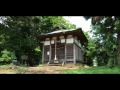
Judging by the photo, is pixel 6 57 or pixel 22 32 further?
pixel 22 32

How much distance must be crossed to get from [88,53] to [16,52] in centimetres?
240

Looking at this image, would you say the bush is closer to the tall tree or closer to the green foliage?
the green foliage

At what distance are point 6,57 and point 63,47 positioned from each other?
2.70 metres

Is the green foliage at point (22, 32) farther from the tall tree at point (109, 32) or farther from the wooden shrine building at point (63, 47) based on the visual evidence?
the tall tree at point (109, 32)

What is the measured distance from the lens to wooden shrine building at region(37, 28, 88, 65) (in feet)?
25.3

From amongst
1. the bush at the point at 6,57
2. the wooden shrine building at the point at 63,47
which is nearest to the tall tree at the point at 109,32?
the wooden shrine building at the point at 63,47

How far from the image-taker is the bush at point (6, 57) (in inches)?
248

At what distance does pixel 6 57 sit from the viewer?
638cm

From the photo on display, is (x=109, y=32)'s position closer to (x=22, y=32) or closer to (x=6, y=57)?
(x=22, y=32)

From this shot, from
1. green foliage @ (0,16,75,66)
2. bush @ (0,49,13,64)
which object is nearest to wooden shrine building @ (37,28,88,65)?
green foliage @ (0,16,75,66)

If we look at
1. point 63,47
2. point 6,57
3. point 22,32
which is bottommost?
point 6,57

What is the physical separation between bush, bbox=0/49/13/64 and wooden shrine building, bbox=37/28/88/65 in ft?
4.32

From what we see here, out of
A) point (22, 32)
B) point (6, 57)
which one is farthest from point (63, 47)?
point (6, 57)
